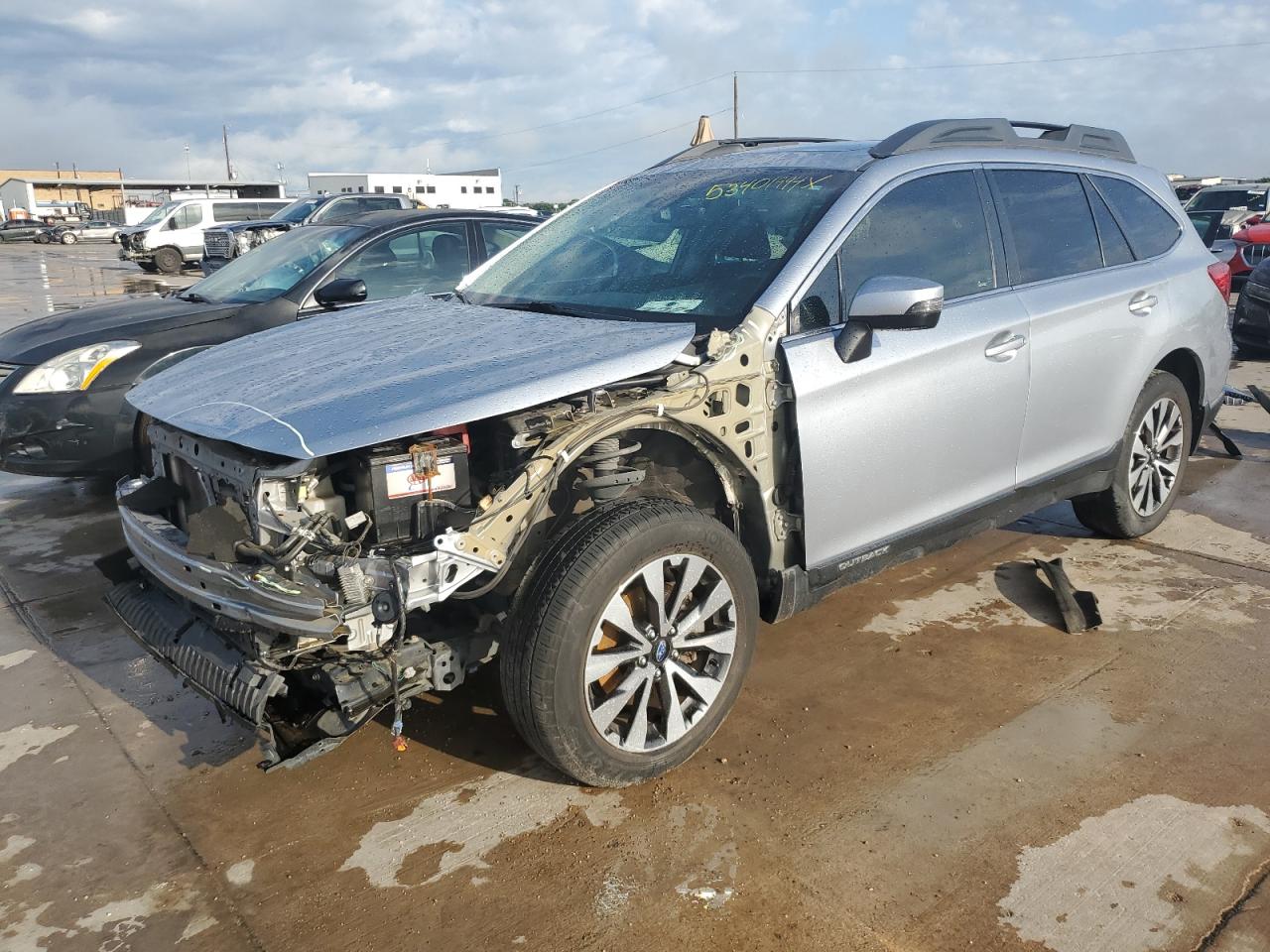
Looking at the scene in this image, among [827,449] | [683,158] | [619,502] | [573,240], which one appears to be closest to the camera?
[619,502]

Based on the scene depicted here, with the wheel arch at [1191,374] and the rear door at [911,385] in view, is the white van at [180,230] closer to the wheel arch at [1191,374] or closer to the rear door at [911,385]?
the wheel arch at [1191,374]

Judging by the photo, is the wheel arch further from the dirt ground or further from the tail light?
the dirt ground

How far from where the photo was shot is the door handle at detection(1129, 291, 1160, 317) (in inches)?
175

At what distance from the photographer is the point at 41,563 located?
16.8 feet

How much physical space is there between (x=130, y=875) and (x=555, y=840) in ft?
3.82

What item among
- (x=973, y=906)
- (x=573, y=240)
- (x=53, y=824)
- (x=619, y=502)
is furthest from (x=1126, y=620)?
(x=53, y=824)

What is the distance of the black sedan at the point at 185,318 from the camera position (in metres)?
5.55

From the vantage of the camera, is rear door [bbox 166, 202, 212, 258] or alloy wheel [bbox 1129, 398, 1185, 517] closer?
alloy wheel [bbox 1129, 398, 1185, 517]

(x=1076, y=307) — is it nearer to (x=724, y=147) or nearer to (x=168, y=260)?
(x=724, y=147)

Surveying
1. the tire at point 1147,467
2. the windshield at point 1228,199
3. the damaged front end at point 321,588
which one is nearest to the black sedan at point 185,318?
the damaged front end at point 321,588

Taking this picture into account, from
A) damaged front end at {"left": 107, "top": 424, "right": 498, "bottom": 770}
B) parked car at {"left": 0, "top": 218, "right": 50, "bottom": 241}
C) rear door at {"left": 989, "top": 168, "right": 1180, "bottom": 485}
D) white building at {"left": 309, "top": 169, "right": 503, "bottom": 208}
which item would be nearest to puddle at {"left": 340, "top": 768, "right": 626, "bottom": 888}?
damaged front end at {"left": 107, "top": 424, "right": 498, "bottom": 770}

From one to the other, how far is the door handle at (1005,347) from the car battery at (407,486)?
212 cm

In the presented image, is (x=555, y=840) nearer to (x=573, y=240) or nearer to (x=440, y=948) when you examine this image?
(x=440, y=948)

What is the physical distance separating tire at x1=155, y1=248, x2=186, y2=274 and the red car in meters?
24.7
